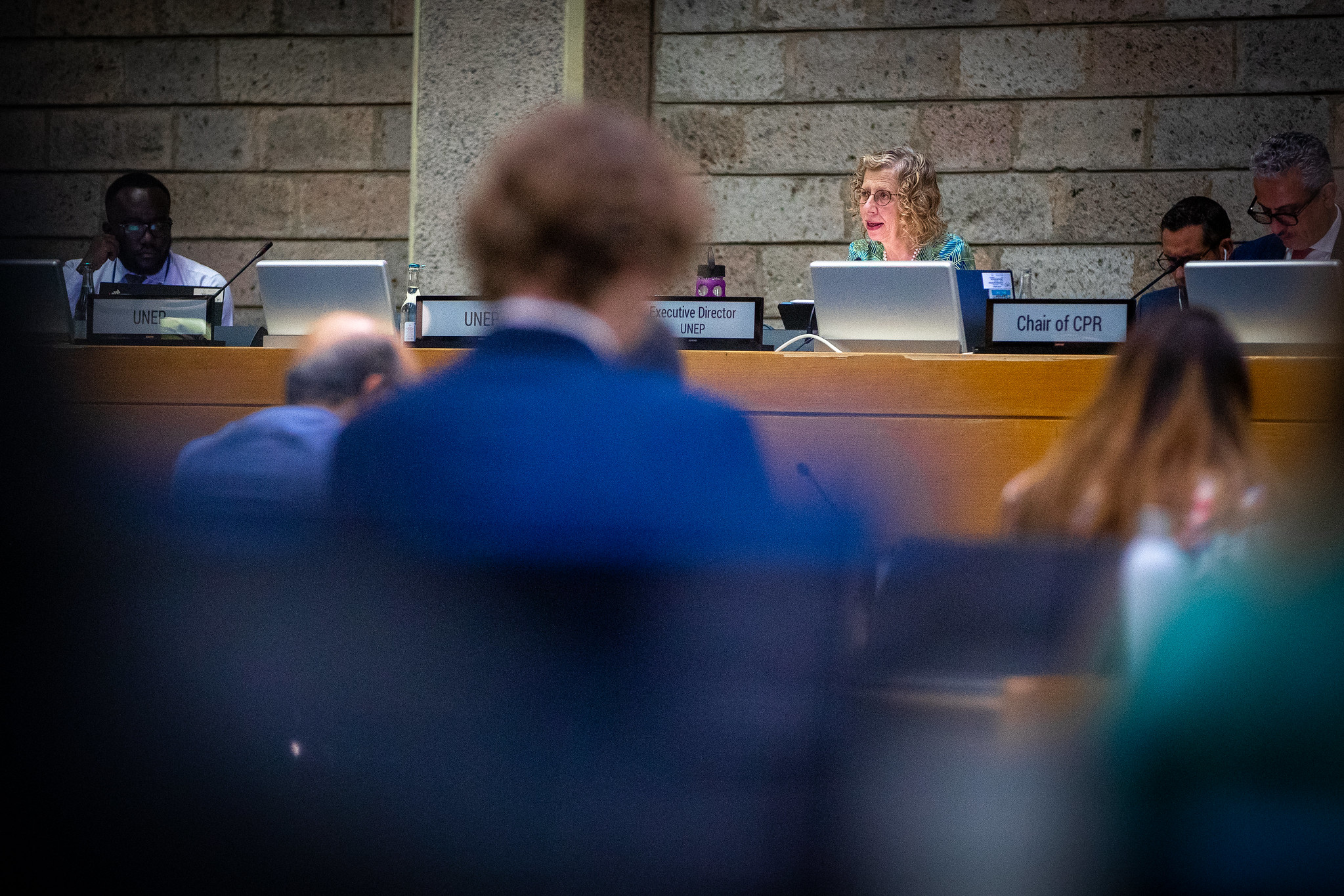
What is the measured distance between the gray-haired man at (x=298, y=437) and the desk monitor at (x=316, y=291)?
170 cm

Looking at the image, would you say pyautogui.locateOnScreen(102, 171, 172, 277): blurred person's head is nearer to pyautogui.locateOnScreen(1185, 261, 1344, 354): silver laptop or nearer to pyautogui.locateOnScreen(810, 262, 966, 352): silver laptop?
pyautogui.locateOnScreen(810, 262, 966, 352): silver laptop

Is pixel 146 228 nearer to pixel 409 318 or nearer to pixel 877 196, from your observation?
pixel 409 318

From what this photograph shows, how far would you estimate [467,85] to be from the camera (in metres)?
4.58

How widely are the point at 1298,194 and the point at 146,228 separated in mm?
3620

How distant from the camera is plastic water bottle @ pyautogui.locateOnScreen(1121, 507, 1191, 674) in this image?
909 millimetres

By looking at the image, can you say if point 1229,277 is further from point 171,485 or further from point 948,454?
point 171,485

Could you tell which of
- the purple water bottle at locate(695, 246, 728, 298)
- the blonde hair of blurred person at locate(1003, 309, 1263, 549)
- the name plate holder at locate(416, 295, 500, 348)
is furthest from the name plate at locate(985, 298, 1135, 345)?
the blonde hair of blurred person at locate(1003, 309, 1263, 549)

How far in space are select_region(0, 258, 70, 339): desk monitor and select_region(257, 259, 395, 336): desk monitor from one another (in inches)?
93.9

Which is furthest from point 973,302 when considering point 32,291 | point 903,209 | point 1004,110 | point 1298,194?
point 32,291

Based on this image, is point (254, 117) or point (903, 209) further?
point (254, 117)

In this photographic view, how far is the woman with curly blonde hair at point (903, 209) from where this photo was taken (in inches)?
151

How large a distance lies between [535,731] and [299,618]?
0.19 metres

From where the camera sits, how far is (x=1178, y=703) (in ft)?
2.96

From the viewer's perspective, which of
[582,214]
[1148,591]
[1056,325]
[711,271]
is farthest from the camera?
[711,271]
